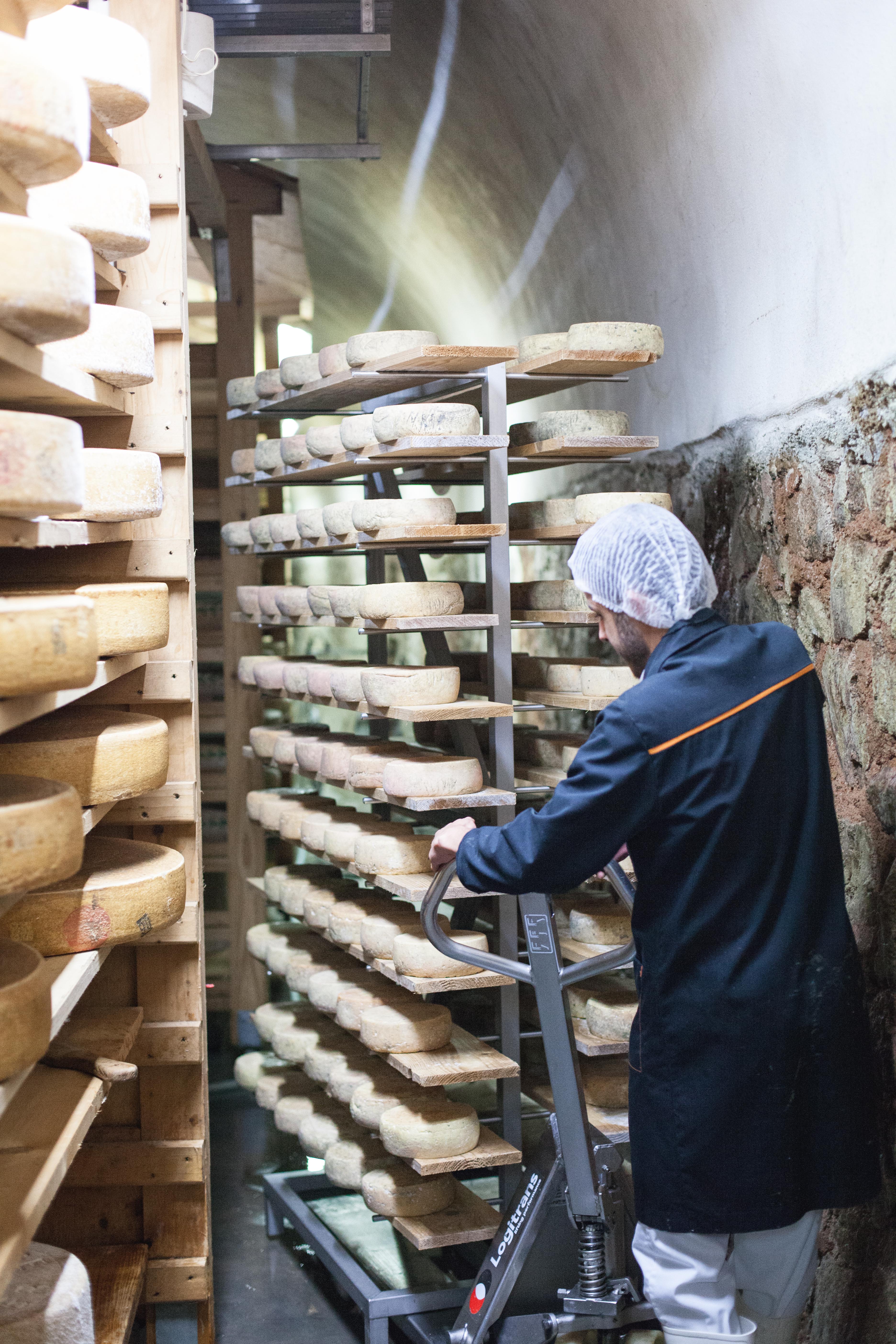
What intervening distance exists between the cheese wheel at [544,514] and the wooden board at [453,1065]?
52.9 inches

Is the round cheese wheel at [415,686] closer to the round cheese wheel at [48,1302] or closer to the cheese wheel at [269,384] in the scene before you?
the cheese wheel at [269,384]

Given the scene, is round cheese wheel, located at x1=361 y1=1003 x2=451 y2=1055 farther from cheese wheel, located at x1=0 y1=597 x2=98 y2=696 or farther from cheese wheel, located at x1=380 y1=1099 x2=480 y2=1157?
cheese wheel, located at x1=0 y1=597 x2=98 y2=696

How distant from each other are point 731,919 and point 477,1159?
1187mm

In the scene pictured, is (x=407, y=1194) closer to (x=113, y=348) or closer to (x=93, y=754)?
(x=93, y=754)

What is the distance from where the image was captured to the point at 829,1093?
231cm

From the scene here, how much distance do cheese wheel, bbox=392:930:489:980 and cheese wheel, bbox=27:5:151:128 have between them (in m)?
1.92

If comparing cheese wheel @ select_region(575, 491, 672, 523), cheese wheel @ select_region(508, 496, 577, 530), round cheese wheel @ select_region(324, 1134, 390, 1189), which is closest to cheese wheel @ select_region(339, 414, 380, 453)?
cheese wheel @ select_region(508, 496, 577, 530)

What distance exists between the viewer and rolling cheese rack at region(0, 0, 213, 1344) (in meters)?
3.10

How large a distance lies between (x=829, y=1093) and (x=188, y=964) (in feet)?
5.20

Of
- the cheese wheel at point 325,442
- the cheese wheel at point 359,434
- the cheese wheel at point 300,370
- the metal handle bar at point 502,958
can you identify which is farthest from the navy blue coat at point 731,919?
the cheese wheel at point 300,370

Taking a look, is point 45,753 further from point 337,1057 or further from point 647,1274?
point 337,1057

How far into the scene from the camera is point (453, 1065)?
316 cm

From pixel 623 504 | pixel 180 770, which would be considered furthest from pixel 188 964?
pixel 623 504

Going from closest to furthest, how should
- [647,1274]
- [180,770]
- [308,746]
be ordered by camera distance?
[647,1274]
[180,770]
[308,746]
